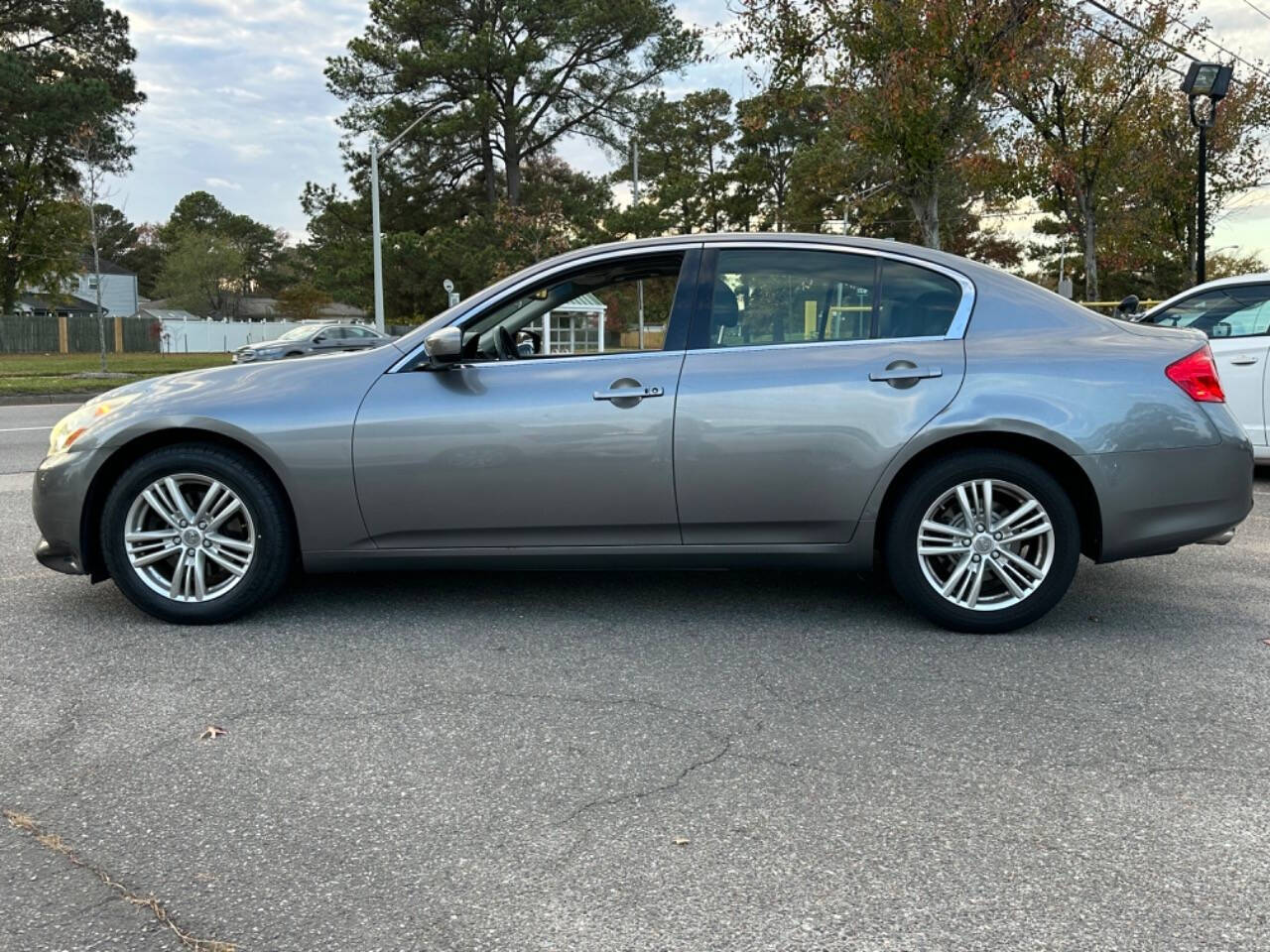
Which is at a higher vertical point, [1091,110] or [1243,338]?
[1091,110]

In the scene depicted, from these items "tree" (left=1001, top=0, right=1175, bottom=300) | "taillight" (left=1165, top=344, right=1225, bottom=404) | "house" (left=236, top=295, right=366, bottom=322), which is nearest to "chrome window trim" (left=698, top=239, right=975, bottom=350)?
"taillight" (left=1165, top=344, right=1225, bottom=404)

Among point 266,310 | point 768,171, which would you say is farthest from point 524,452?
point 266,310

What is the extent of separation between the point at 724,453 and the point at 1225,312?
18.6 ft

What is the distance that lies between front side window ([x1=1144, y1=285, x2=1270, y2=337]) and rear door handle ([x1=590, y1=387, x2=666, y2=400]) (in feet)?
16.8

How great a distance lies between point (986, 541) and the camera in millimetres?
4094

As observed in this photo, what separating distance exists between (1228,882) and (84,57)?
45.1 meters

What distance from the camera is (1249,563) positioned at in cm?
546

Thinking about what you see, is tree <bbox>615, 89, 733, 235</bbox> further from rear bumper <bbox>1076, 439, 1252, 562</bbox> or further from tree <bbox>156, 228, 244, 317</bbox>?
tree <bbox>156, 228, 244, 317</bbox>

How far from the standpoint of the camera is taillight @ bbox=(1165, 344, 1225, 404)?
4.11 m

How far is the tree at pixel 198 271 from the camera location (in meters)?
67.8

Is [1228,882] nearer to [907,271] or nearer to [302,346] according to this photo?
[907,271]

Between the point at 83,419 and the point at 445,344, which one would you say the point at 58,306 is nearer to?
the point at 83,419

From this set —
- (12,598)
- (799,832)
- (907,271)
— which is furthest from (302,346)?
(799,832)

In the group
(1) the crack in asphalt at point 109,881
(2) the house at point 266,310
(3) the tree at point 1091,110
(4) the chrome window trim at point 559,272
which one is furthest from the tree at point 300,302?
(1) the crack in asphalt at point 109,881
